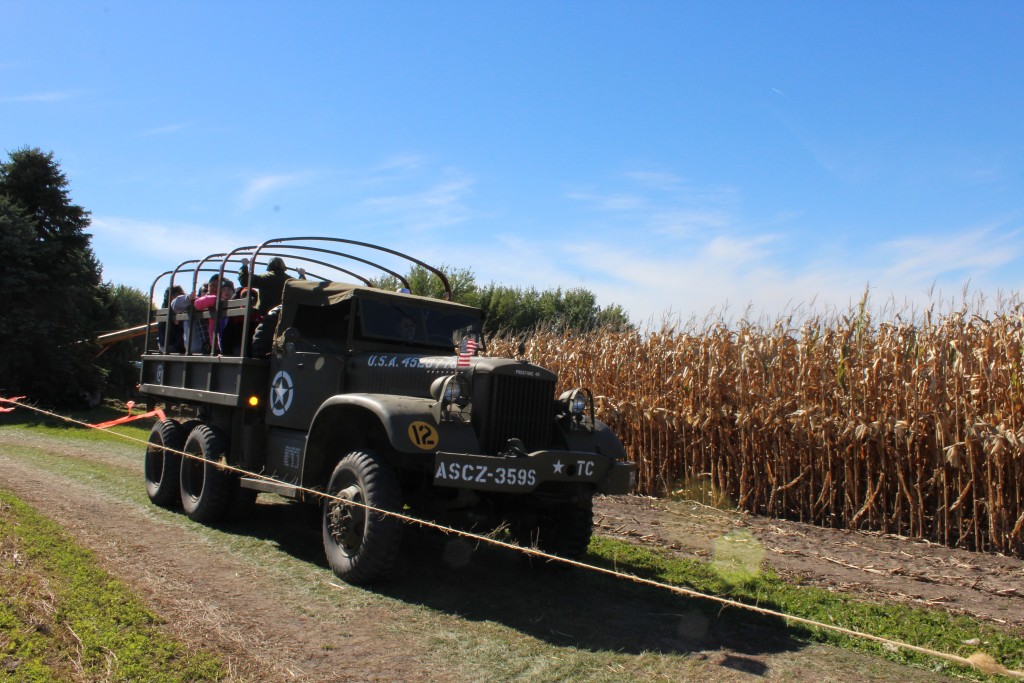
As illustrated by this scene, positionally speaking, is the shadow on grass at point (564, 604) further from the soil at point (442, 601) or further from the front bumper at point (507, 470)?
the front bumper at point (507, 470)

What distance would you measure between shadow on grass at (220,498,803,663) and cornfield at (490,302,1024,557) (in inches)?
152

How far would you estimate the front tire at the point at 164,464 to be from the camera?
8.86 metres

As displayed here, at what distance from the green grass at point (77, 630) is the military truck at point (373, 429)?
1.62m

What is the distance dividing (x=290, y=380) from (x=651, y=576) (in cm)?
380

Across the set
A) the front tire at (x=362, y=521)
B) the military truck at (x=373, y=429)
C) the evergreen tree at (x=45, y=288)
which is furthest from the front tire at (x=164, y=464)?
the evergreen tree at (x=45, y=288)

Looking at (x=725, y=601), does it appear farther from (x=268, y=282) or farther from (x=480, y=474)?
(x=268, y=282)

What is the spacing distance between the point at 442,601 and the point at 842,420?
598cm

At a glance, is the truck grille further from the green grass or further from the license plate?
the green grass

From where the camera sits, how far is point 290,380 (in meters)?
7.61

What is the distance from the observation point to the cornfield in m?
8.46

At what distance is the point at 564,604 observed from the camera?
19.6ft

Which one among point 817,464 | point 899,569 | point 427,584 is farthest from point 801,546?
point 427,584

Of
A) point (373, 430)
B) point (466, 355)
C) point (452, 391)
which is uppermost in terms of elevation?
point (466, 355)

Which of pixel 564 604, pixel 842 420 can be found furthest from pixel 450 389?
pixel 842 420
